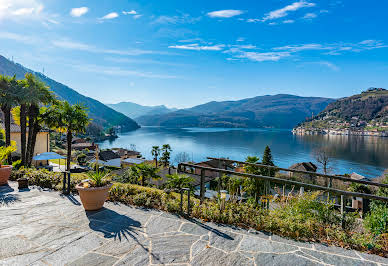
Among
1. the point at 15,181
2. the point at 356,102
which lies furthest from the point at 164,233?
the point at 356,102

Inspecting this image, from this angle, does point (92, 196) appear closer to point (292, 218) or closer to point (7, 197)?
point (7, 197)

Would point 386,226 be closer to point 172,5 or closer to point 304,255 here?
point 304,255

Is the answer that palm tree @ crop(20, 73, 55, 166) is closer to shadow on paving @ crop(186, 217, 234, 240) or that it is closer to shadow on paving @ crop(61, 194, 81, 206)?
shadow on paving @ crop(61, 194, 81, 206)

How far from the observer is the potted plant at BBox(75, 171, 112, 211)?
4.77 metres

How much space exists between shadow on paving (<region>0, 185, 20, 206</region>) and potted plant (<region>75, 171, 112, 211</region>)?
2120 mm

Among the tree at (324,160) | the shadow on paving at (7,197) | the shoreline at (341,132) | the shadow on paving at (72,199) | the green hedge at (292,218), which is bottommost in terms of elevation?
the tree at (324,160)

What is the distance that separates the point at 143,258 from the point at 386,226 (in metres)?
3.82

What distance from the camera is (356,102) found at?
19725 cm

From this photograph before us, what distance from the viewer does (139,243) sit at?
11.5 ft

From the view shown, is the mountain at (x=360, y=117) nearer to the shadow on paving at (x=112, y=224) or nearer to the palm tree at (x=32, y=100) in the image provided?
the palm tree at (x=32, y=100)

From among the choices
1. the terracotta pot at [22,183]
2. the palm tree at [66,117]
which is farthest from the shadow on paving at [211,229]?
the palm tree at [66,117]

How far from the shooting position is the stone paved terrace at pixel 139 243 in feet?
10.1

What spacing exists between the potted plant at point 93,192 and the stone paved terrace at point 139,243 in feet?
0.65

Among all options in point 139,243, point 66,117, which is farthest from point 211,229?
point 66,117
